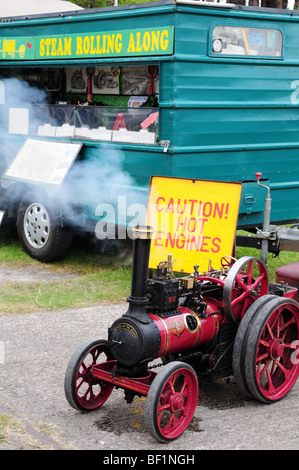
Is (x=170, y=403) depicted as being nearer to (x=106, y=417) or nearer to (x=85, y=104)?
(x=106, y=417)

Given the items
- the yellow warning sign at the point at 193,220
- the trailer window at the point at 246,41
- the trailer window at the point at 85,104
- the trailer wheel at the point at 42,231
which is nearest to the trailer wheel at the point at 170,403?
the yellow warning sign at the point at 193,220

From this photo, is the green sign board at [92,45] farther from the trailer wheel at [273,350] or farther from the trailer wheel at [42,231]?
the trailer wheel at [273,350]

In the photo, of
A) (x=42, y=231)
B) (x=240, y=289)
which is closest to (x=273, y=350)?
(x=240, y=289)

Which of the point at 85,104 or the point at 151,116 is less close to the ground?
the point at 85,104

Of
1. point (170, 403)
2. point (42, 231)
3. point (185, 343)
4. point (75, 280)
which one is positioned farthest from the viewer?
point (42, 231)

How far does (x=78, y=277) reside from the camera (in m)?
7.70

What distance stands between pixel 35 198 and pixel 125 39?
7.02 ft

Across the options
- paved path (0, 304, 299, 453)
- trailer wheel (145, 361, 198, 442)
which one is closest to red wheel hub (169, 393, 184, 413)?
trailer wheel (145, 361, 198, 442)

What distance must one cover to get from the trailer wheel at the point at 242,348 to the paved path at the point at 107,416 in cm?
19

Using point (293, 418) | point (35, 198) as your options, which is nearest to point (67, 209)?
point (35, 198)

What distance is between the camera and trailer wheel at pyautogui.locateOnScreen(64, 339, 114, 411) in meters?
4.20

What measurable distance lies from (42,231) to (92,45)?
2125 mm

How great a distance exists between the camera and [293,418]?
4367mm
